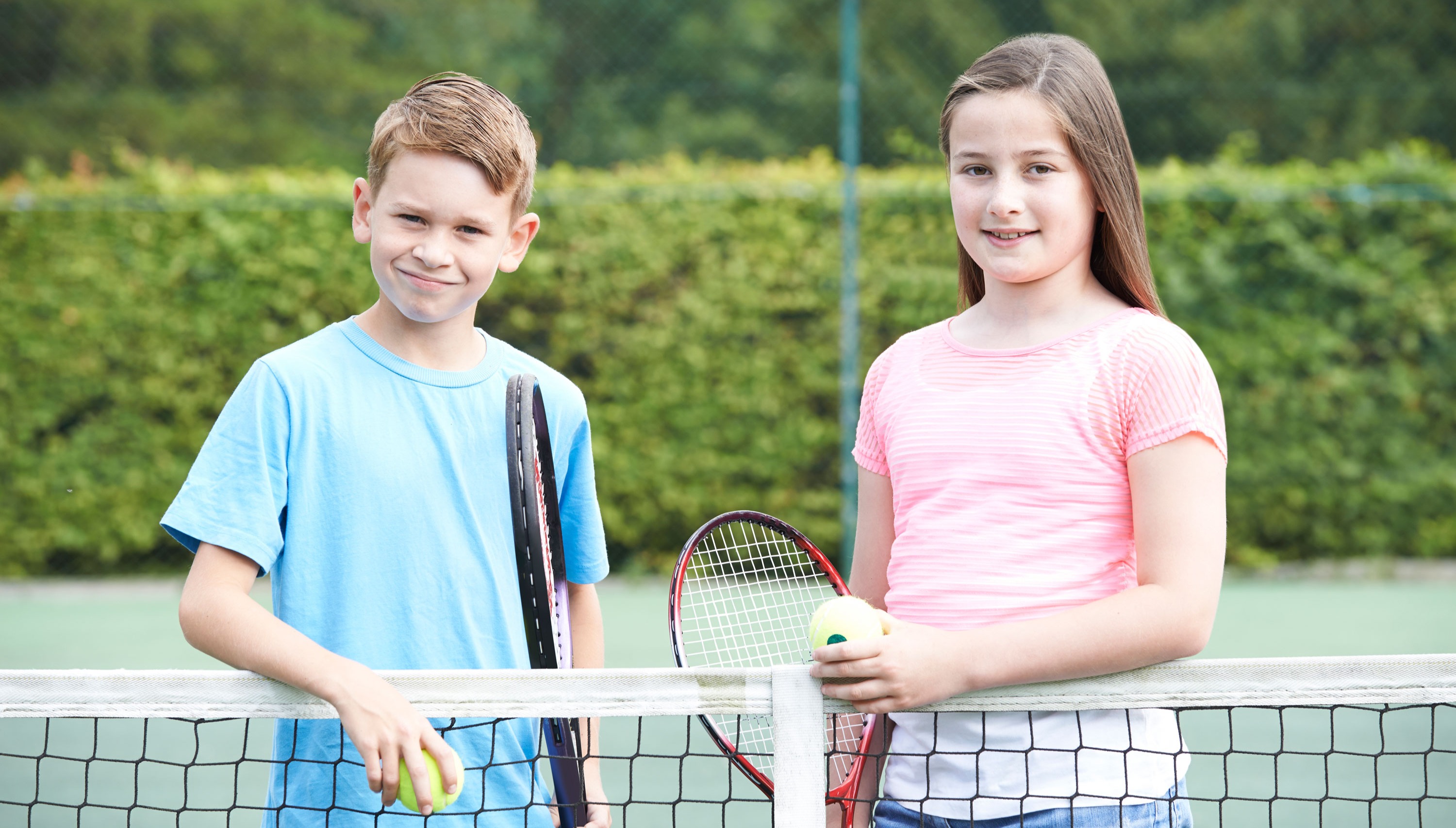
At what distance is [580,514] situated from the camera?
1.80m

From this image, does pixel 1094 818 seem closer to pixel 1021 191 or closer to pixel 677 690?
pixel 677 690

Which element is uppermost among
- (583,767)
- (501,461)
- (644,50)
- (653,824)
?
(644,50)

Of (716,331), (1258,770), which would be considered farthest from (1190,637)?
(716,331)

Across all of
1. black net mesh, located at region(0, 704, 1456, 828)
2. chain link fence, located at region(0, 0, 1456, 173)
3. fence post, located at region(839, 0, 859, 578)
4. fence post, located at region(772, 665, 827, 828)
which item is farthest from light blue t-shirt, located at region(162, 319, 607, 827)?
chain link fence, located at region(0, 0, 1456, 173)

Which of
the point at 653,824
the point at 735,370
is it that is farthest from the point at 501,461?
the point at 735,370

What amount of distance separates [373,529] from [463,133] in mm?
494

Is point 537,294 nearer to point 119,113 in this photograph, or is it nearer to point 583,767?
point 583,767

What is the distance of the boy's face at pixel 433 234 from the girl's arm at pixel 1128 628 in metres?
0.65

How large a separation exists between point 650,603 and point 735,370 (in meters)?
1.44

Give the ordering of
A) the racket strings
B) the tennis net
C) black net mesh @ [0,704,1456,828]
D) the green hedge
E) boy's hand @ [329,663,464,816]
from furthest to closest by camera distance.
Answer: the green hedge → black net mesh @ [0,704,1456,828] → the racket strings → the tennis net → boy's hand @ [329,663,464,816]

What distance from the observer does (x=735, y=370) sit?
7.43 metres

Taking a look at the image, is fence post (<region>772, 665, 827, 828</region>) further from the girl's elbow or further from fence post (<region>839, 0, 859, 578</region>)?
fence post (<region>839, 0, 859, 578</region>)

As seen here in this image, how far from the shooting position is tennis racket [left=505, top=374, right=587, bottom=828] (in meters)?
1.56

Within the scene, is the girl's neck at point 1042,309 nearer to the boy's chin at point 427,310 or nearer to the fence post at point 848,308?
the boy's chin at point 427,310
